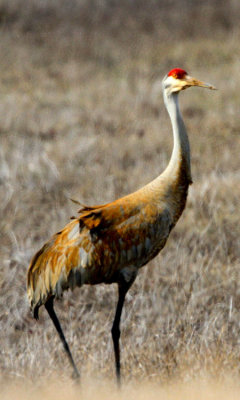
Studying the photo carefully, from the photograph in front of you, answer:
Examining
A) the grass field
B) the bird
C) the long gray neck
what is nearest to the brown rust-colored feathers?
the bird

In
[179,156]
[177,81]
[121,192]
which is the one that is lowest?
[121,192]

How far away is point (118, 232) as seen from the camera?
4238 millimetres

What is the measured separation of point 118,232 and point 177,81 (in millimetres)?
877

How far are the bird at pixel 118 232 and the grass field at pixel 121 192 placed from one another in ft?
1.45

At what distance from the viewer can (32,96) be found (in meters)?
13.6

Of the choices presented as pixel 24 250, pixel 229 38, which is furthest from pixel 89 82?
pixel 24 250

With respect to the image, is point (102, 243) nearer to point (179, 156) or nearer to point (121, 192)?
point (179, 156)

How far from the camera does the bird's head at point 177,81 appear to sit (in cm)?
428

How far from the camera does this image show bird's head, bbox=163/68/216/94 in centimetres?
428

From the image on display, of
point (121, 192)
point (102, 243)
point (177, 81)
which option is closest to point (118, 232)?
point (102, 243)

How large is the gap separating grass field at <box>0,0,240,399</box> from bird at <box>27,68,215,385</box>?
441mm

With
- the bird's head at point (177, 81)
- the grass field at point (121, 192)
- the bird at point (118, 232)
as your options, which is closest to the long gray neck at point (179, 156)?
the bird at point (118, 232)

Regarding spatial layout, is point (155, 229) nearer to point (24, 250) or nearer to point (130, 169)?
point (24, 250)

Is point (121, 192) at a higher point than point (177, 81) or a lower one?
lower
